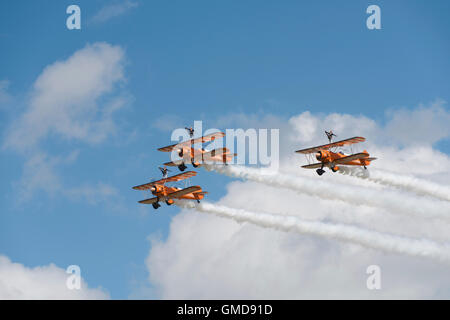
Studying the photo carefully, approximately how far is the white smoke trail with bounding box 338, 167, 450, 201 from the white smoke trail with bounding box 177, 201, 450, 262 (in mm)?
7077

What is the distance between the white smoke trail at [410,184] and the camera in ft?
330

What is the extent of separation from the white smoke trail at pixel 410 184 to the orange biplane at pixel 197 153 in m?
17.2

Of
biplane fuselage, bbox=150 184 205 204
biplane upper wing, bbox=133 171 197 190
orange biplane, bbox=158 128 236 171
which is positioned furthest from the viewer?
biplane upper wing, bbox=133 171 197 190

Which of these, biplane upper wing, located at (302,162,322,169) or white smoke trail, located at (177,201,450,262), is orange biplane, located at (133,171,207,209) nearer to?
white smoke trail, located at (177,201,450,262)

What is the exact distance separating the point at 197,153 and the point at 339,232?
57.7ft

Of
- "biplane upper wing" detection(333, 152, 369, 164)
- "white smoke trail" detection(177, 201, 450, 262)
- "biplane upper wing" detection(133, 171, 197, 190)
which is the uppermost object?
"biplane upper wing" detection(333, 152, 369, 164)

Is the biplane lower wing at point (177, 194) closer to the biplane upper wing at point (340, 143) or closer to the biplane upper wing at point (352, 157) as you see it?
the biplane upper wing at point (340, 143)

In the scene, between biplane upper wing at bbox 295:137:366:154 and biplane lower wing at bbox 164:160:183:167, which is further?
biplane upper wing at bbox 295:137:366:154

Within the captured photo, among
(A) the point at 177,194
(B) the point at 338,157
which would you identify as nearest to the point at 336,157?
(B) the point at 338,157

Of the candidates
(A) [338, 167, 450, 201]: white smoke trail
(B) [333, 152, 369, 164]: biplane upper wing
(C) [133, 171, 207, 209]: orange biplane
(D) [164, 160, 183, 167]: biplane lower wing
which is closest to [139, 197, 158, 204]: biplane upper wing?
(C) [133, 171, 207, 209]: orange biplane

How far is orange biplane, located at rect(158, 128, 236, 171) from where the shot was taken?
93.2 metres
